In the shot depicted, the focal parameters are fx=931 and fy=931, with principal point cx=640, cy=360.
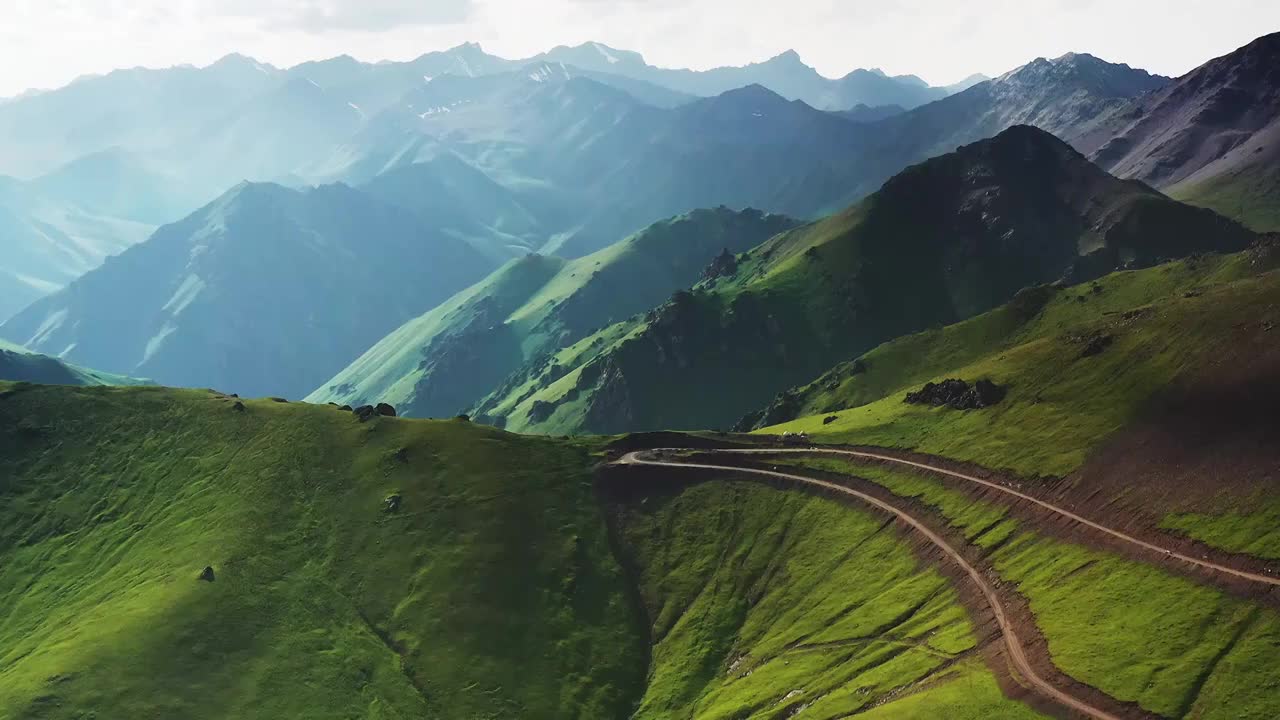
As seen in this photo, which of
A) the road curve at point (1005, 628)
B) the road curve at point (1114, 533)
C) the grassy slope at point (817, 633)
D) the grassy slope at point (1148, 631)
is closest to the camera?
the grassy slope at point (1148, 631)

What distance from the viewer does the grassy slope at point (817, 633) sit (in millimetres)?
130000

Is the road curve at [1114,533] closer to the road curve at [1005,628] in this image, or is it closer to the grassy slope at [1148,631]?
the grassy slope at [1148,631]

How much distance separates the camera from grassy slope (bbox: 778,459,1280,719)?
10306 centimetres

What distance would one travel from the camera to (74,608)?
648 ft

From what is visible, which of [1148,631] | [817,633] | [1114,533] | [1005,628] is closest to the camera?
[1148,631]

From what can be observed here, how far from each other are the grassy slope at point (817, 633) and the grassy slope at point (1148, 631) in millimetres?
11691

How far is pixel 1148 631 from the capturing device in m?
118

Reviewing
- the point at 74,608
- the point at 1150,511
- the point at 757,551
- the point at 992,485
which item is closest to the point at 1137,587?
the point at 1150,511

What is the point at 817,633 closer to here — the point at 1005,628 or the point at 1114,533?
the point at 1005,628

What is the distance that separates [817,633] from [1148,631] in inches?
2260

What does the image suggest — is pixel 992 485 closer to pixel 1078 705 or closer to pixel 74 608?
pixel 1078 705

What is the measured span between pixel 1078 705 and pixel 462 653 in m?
112

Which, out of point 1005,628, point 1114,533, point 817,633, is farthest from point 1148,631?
point 817,633

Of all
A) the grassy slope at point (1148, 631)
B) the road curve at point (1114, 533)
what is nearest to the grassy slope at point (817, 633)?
the grassy slope at point (1148, 631)
